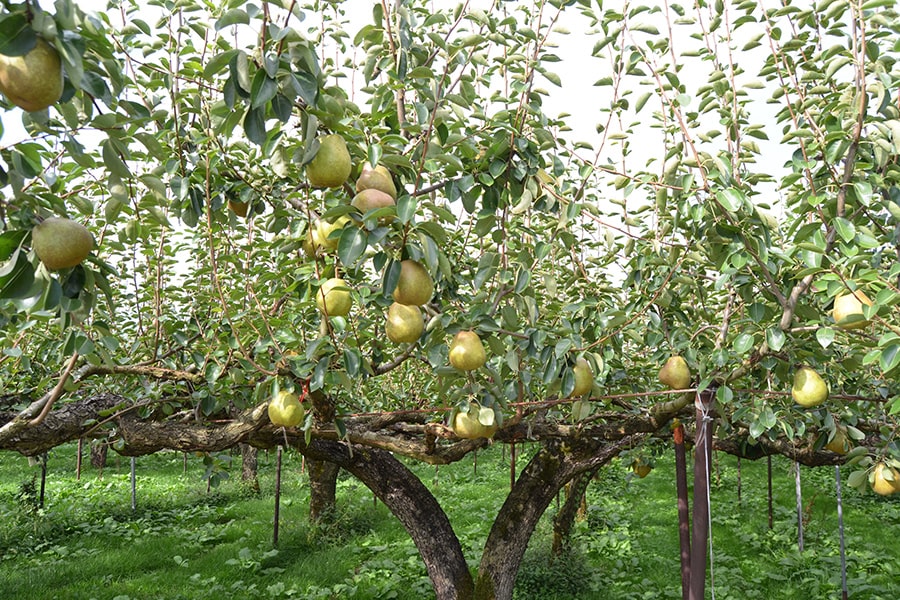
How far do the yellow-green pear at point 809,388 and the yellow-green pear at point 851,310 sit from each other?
0.44 m

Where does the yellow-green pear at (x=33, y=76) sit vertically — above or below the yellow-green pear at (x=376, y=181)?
below

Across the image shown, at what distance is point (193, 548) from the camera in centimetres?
790

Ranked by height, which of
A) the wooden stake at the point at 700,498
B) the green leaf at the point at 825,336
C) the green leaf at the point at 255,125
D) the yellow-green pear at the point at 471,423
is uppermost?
the green leaf at the point at 255,125

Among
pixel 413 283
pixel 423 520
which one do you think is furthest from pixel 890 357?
pixel 423 520

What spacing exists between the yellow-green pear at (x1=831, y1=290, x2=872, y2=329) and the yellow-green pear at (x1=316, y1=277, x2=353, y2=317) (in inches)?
57.6

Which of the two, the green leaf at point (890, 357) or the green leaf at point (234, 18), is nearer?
the green leaf at point (234, 18)

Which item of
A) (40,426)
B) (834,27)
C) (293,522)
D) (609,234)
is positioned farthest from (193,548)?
(834,27)

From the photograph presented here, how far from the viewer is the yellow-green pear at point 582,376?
228 centimetres

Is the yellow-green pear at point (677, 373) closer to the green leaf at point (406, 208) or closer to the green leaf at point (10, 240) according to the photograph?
the green leaf at point (406, 208)

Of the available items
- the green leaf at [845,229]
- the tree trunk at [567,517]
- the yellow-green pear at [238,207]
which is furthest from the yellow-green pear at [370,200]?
the tree trunk at [567,517]

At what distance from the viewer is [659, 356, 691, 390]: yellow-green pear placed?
2.89 m

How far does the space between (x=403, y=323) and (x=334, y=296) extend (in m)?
0.22

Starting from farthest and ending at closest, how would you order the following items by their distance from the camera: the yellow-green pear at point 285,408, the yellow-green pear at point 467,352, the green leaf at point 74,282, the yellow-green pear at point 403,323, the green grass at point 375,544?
the green grass at point 375,544
the yellow-green pear at point 285,408
the yellow-green pear at point 467,352
the yellow-green pear at point 403,323
the green leaf at point 74,282

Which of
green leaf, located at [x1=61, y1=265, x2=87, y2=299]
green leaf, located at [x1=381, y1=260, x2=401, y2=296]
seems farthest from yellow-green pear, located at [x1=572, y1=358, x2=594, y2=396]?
green leaf, located at [x1=61, y1=265, x2=87, y2=299]
